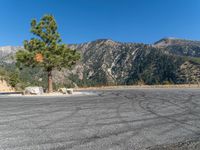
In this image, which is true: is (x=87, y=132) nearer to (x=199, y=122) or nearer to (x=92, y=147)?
(x=92, y=147)

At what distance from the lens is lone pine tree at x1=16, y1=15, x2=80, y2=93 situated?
1272 inches

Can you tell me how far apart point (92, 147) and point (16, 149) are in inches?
72.6

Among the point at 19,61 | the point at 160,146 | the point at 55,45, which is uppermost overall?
the point at 55,45

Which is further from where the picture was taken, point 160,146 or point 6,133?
point 6,133

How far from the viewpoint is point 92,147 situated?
6.00 meters

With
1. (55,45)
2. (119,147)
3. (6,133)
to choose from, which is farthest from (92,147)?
(55,45)

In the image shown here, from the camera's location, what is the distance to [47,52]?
32.4 meters

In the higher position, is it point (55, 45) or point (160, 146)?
point (55, 45)

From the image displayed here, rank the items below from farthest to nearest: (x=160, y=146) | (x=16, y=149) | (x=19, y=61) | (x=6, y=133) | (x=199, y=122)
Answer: (x=19, y=61)
(x=199, y=122)
(x=6, y=133)
(x=160, y=146)
(x=16, y=149)

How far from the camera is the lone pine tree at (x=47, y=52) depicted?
32312mm

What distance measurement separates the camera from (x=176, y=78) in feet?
631

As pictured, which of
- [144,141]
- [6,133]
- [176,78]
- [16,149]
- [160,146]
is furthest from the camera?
[176,78]

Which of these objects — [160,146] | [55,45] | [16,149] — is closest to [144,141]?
[160,146]

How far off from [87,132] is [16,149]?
8.03ft
